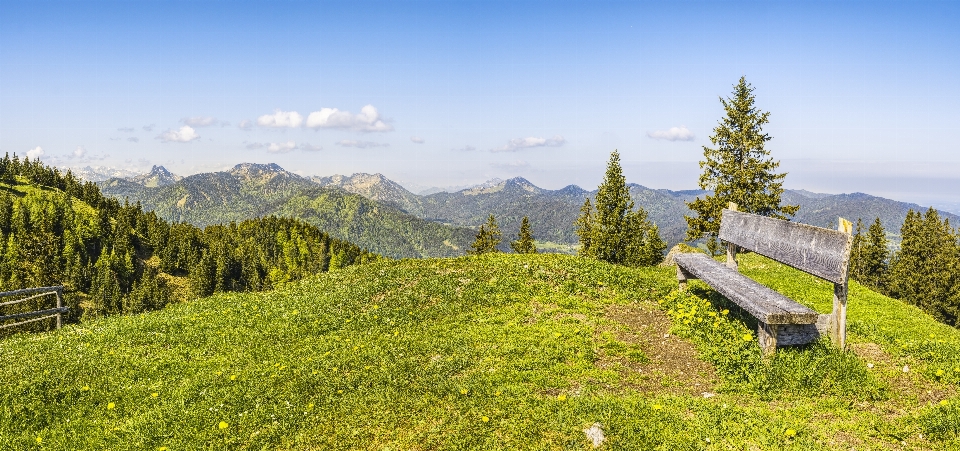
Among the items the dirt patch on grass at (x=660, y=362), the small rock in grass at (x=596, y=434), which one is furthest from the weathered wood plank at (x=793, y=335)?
the small rock in grass at (x=596, y=434)

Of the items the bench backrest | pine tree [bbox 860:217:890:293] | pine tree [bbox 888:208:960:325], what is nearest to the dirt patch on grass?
the bench backrest

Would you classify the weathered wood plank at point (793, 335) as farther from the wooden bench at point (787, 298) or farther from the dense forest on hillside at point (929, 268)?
the dense forest on hillside at point (929, 268)

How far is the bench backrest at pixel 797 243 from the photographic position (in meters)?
9.43

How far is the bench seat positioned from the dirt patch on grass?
150cm

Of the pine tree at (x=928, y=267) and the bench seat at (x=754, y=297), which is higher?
the bench seat at (x=754, y=297)

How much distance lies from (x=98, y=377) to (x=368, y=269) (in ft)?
34.7

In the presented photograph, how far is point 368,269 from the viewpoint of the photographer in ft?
67.6

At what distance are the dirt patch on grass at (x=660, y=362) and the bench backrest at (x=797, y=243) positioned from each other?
9.96 feet

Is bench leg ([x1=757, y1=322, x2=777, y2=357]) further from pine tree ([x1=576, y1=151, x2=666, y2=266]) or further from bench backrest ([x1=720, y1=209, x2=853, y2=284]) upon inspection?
pine tree ([x1=576, y1=151, x2=666, y2=266])

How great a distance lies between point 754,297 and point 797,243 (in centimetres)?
212

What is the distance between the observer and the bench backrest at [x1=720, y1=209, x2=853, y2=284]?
9.43 meters

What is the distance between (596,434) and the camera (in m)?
7.37

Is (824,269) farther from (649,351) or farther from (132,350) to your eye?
(132,350)

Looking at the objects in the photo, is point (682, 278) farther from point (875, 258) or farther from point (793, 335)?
point (875, 258)
